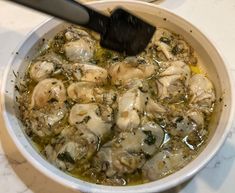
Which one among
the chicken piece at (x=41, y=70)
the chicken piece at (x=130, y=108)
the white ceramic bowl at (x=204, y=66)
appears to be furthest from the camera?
the chicken piece at (x=41, y=70)

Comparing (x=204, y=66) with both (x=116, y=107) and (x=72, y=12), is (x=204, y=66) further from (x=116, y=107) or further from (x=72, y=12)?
(x=72, y=12)

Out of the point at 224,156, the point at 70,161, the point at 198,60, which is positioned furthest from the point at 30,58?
the point at 224,156

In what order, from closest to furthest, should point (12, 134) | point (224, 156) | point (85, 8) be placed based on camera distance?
point (85, 8), point (12, 134), point (224, 156)

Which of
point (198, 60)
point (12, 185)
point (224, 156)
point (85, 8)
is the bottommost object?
point (12, 185)

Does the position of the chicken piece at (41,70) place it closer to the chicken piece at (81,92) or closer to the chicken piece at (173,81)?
the chicken piece at (81,92)

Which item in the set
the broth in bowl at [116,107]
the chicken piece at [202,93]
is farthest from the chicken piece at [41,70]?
the chicken piece at [202,93]

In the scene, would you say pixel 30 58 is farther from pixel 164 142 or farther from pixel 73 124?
pixel 164 142
